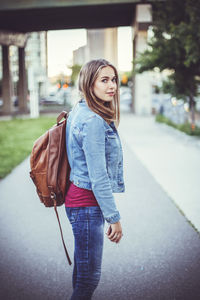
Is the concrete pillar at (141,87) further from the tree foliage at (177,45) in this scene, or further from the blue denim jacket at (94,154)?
the blue denim jacket at (94,154)

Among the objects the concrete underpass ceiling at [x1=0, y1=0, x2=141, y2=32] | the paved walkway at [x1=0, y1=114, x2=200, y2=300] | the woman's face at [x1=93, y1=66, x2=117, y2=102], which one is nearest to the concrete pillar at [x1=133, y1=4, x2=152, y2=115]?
the concrete underpass ceiling at [x1=0, y1=0, x2=141, y2=32]

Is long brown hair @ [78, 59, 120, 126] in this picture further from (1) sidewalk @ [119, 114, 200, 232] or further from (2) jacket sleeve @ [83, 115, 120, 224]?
(1) sidewalk @ [119, 114, 200, 232]

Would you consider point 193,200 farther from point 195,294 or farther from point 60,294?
point 60,294

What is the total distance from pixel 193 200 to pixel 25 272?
3.28 meters

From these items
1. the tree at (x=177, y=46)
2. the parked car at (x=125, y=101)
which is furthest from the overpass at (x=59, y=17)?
the parked car at (x=125, y=101)

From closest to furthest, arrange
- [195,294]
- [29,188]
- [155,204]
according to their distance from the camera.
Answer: [195,294]
[155,204]
[29,188]

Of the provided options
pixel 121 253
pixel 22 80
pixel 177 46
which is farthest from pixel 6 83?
pixel 121 253

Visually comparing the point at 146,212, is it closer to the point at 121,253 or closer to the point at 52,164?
the point at 121,253

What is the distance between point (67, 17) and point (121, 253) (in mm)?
26371

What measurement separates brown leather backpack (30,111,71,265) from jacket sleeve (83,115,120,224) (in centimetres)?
29

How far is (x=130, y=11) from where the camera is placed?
84.8 feet

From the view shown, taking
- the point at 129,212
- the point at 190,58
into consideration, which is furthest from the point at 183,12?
the point at 129,212

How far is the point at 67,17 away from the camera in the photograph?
2666cm

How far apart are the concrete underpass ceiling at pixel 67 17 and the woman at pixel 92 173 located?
934 inches
